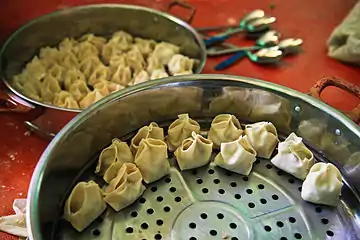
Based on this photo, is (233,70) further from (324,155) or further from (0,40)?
(0,40)

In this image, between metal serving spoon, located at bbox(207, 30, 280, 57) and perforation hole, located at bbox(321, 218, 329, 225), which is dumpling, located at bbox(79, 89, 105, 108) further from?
perforation hole, located at bbox(321, 218, 329, 225)

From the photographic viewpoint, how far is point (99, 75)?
3.10 ft

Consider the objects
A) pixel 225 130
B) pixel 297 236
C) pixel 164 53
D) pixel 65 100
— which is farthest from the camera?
pixel 164 53

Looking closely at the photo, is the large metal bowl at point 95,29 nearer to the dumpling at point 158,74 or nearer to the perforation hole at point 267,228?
the dumpling at point 158,74

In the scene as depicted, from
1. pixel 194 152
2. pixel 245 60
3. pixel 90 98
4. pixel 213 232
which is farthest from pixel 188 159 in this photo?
pixel 245 60

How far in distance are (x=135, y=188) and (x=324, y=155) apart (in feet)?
0.89

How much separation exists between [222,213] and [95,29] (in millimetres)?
505

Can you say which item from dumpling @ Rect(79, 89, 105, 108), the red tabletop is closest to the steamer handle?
the red tabletop

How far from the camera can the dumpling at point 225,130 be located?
0.76 meters

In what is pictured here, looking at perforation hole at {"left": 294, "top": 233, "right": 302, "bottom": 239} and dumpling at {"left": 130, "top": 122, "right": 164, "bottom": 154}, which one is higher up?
dumpling at {"left": 130, "top": 122, "right": 164, "bottom": 154}

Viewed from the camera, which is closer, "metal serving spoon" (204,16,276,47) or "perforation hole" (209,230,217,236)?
"perforation hole" (209,230,217,236)

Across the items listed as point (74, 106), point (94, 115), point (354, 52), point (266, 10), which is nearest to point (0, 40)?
point (74, 106)

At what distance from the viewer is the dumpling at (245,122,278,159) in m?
0.75

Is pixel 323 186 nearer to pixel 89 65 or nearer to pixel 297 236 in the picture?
pixel 297 236
